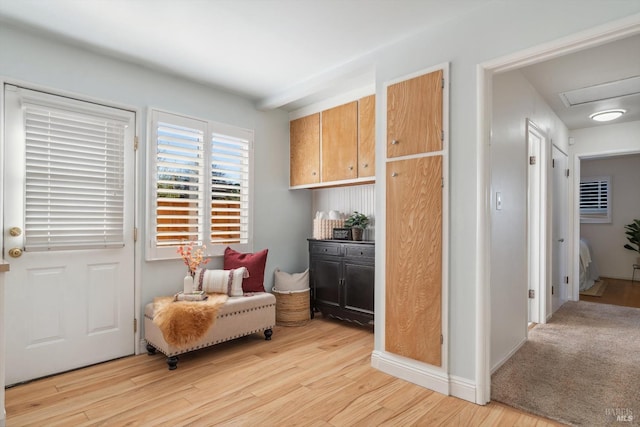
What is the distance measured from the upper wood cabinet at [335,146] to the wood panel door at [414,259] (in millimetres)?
923

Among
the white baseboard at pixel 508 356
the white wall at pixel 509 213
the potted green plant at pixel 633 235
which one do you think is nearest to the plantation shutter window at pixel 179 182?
the white wall at pixel 509 213

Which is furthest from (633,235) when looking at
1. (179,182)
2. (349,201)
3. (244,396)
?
(179,182)

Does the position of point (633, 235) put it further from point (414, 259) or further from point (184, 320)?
point (184, 320)

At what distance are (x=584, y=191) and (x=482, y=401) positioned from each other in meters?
6.75

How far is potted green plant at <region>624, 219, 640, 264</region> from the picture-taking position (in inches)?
248

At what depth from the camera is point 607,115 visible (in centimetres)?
427

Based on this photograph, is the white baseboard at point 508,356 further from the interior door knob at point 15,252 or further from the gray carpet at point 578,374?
the interior door knob at point 15,252

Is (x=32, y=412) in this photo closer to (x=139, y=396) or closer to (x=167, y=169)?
(x=139, y=396)

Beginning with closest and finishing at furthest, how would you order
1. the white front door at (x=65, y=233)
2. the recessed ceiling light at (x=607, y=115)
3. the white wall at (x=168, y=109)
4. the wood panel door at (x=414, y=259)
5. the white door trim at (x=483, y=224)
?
the white door trim at (x=483, y=224) → the wood panel door at (x=414, y=259) → the white front door at (x=65, y=233) → the white wall at (x=168, y=109) → the recessed ceiling light at (x=607, y=115)

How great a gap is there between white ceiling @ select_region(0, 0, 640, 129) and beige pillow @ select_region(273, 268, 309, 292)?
1983 millimetres

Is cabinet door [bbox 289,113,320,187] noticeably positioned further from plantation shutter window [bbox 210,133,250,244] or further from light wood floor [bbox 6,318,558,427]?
light wood floor [bbox 6,318,558,427]

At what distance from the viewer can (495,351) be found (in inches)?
107

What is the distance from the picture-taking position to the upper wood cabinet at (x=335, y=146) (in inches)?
139

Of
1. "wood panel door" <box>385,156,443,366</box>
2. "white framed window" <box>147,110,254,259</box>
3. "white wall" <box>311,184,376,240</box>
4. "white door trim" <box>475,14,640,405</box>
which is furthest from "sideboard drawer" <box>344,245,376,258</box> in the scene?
"white door trim" <box>475,14,640,405</box>
